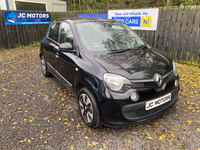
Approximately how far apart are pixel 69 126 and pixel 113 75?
1.35m

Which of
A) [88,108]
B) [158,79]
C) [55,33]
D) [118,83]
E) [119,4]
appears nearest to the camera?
[118,83]

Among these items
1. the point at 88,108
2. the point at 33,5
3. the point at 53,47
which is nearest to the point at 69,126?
the point at 88,108

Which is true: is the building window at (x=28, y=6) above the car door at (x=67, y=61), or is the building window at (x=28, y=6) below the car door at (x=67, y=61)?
above

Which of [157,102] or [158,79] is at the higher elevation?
[158,79]

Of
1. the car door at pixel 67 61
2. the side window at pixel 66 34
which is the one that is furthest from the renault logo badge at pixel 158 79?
the side window at pixel 66 34

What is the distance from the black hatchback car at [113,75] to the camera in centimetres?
216

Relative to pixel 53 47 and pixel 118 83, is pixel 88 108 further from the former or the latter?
pixel 53 47

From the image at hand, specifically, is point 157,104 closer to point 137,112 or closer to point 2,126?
point 137,112

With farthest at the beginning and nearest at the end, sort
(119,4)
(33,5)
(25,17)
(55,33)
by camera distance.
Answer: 1. (119,4)
2. (33,5)
3. (25,17)
4. (55,33)

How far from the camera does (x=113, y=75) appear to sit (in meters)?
2.19

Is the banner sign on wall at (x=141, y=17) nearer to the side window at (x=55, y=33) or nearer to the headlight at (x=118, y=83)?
the side window at (x=55, y=33)

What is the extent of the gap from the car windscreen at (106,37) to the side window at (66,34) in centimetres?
20

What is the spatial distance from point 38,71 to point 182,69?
17.9ft

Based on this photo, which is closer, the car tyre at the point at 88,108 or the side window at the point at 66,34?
the car tyre at the point at 88,108
